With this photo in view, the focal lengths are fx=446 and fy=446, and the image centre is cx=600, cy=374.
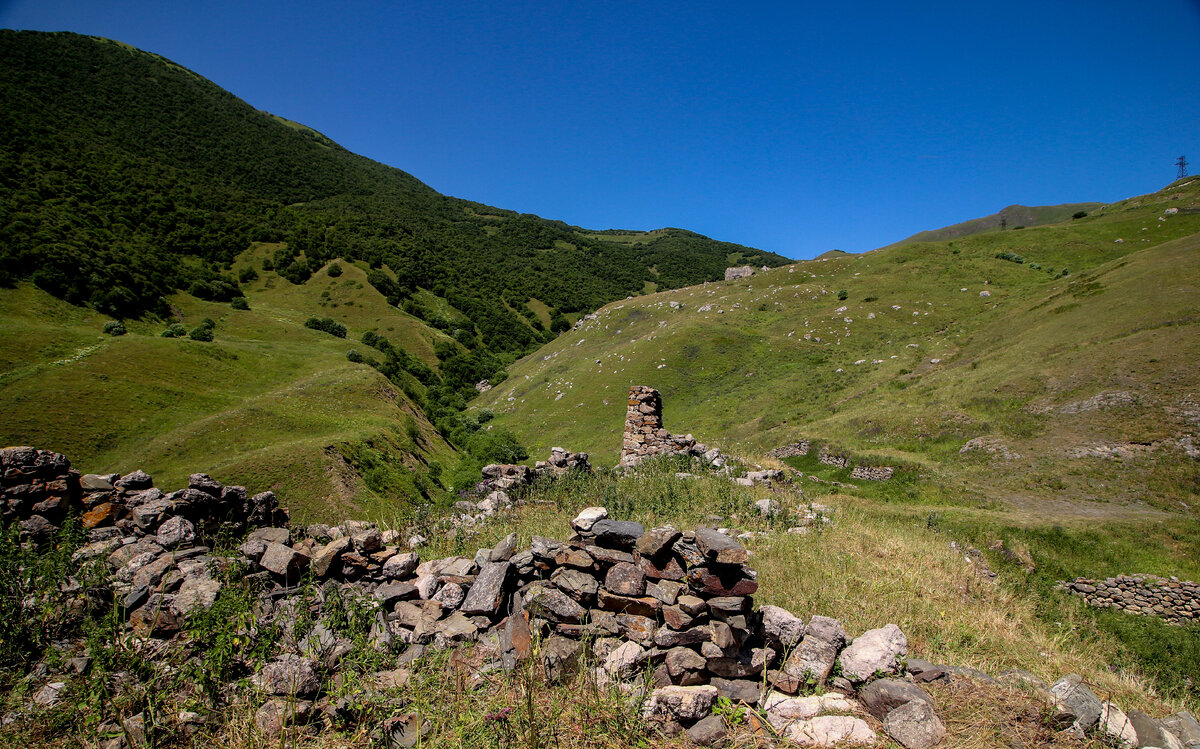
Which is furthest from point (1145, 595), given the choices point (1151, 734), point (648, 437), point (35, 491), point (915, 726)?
point (35, 491)

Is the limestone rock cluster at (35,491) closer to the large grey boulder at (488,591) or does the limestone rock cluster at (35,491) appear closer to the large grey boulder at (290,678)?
the large grey boulder at (290,678)

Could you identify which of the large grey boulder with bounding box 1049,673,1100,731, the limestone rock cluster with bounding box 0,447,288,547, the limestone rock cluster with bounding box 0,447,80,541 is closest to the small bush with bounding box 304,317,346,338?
the limestone rock cluster with bounding box 0,447,288,547

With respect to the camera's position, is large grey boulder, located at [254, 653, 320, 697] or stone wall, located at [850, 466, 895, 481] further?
stone wall, located at [850, 466, 895, 481]

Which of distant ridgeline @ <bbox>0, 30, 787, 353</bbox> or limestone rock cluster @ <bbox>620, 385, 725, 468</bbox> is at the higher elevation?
distant ridgeline @ <bbox>0, 30, 787, 353</bbox>

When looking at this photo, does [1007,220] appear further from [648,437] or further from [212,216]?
[212,216]

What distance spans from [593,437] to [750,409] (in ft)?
41.0

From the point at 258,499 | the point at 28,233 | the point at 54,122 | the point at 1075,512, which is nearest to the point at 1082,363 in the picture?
the point at 1075,512

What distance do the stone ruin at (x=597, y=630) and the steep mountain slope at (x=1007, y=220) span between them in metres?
117

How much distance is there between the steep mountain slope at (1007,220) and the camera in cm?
9881

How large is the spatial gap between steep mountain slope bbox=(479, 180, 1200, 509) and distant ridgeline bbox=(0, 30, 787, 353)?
131ft

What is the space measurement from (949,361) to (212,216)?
409 ft

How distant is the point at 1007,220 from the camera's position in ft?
345

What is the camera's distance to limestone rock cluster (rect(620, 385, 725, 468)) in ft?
60.6

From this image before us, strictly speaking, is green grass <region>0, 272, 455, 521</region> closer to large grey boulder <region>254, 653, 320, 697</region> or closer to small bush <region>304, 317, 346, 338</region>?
large grey boulder <region>254, 653, 320, 697</region>
